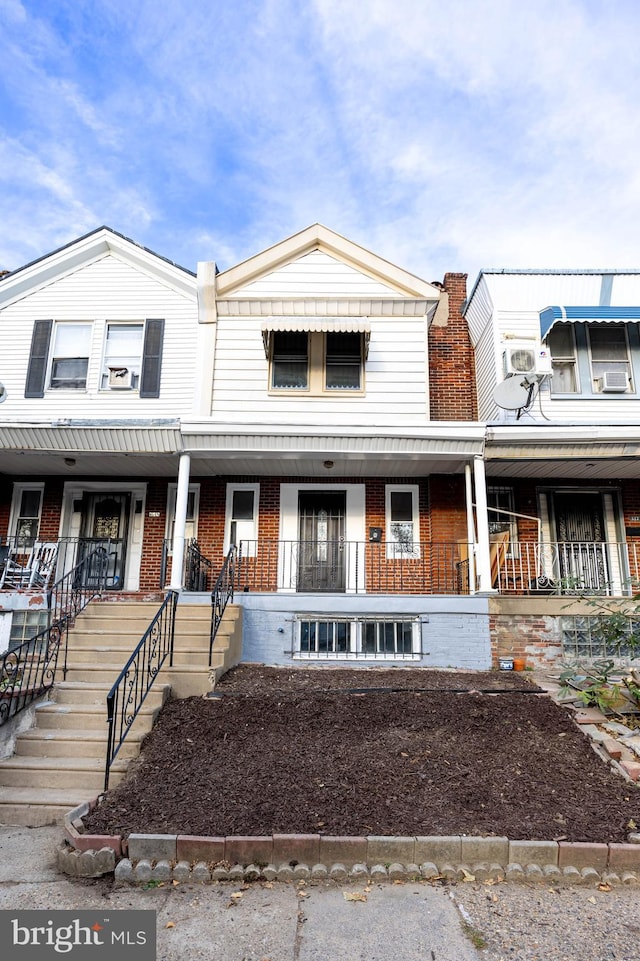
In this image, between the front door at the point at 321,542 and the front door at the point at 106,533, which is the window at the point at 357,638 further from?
the front door at the point at 106,533

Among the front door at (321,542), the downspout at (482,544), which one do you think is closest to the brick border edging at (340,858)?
the downspout at (482,544)

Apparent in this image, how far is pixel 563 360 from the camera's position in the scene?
11.0 meters

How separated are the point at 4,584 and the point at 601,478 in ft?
36.7

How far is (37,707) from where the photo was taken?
607 cm

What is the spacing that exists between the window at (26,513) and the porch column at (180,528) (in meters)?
3.55

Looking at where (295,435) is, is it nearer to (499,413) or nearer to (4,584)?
(499,413)

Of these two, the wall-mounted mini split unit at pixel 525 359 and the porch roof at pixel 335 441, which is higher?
the wall-mounted mini split unit at pixel 525 359

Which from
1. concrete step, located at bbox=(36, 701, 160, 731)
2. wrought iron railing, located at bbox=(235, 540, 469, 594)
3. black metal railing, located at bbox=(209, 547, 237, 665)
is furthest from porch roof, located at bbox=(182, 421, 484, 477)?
concrete step, located at bbox=(36, 701, 160, 731)

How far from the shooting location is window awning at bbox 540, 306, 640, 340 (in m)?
10.4

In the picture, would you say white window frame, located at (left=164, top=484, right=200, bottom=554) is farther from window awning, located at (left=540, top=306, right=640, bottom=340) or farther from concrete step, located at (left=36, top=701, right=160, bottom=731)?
window awning, located at (left=540, top=306, right=640, bottom=340)

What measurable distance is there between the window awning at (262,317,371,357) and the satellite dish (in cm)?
251

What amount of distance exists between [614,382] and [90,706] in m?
9.91

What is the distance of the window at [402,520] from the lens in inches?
434

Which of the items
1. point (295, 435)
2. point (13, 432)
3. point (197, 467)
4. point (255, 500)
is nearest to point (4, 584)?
point (13, 432)
